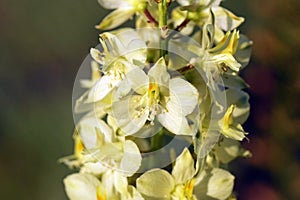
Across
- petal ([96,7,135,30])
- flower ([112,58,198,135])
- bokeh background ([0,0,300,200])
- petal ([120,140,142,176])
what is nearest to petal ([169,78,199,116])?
flower ([112,58,198,135])

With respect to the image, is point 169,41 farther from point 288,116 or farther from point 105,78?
point 288,116

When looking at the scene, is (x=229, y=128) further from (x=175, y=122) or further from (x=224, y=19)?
(x=224, y=19)

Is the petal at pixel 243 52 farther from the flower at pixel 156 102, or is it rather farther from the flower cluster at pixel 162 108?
the flower at pixel 156 102

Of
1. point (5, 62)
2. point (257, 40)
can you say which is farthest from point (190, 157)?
point (5, 62)

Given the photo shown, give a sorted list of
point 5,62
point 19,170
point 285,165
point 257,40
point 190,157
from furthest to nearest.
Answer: point 5,62
point 19,170
point 257,40
point 285,165
point 190,157

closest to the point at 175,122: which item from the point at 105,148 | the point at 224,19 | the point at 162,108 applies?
the point at 162,108
